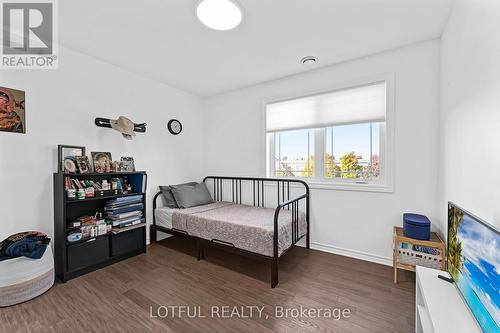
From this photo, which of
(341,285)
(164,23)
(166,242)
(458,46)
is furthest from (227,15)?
(166,242)

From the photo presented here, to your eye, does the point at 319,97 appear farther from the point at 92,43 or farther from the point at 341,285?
the point at 92,43

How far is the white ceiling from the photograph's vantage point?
1.64 meters

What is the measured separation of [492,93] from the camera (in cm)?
101

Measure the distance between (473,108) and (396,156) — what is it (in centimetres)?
104

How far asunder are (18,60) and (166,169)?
6.19 ft

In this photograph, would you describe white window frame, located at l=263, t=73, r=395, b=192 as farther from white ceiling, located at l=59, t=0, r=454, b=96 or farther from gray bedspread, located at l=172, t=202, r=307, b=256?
gray bedspread, located at l=172, t=202, r=307, b=256

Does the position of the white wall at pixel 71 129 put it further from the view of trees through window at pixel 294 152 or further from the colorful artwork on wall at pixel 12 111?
the view of trees through window at pixel 294 152

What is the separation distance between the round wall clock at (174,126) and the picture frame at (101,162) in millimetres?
1005

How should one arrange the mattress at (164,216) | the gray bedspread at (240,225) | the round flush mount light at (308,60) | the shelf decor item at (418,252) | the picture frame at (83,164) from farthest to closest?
the mattress at (164,216) < the round flush mount light at (308,60) < the picture frame at (83,164) < the gray bedspread at (240,225) < the shelf decor item at (418,252)

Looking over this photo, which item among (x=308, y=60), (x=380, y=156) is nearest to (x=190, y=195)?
(x=308, y=60)

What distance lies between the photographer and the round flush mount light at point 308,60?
2416 millimetres

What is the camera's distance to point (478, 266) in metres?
0.92

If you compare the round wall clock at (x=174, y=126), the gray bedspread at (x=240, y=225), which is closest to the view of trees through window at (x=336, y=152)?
the gray bedspread at (x=240, y=225)

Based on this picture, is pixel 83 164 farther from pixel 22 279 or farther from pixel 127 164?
pixel 22 279
